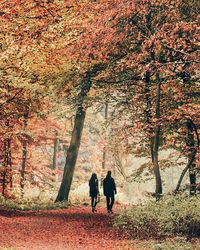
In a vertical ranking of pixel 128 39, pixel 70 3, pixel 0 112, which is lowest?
pixel 0 112

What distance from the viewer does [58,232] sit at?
12875mm

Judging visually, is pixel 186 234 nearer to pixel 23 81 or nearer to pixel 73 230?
pixel 73 230

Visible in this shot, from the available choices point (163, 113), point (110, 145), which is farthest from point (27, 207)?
point (163, 113)

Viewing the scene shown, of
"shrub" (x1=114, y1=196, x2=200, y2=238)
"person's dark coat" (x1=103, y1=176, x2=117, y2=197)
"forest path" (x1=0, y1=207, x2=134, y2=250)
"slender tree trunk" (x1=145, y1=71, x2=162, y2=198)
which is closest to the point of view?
"forest path" (x1=0, y1=207, x2=134, y2=250)

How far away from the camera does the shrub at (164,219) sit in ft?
35.9

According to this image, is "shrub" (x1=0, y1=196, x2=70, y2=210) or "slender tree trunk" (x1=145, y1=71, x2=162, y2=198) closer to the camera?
"slender tree trunk" (x1=145, y1=71, x2=162, y2=198)

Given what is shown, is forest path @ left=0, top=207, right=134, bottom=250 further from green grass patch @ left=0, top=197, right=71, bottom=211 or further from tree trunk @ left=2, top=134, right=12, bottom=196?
tree trunk @ left=2, top=134, right=12, bottom=196

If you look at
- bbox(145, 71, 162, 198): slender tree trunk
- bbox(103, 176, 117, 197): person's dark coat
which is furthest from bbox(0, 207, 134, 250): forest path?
bbox(145, 71, 162, 198): slender tree trunk

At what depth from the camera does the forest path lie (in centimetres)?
1052

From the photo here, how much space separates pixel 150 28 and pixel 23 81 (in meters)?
5.38

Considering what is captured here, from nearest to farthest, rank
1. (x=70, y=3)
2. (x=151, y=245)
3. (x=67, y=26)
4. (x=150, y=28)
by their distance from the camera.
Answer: (x=151, y=245)
(x=150, y=28)
(x=67, y=26)
(x=70, y=3)

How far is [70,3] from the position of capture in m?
19.3

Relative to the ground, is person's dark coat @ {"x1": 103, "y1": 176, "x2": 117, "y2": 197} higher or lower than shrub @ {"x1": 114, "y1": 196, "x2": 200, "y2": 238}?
higher

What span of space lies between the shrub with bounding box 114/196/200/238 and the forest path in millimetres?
584
